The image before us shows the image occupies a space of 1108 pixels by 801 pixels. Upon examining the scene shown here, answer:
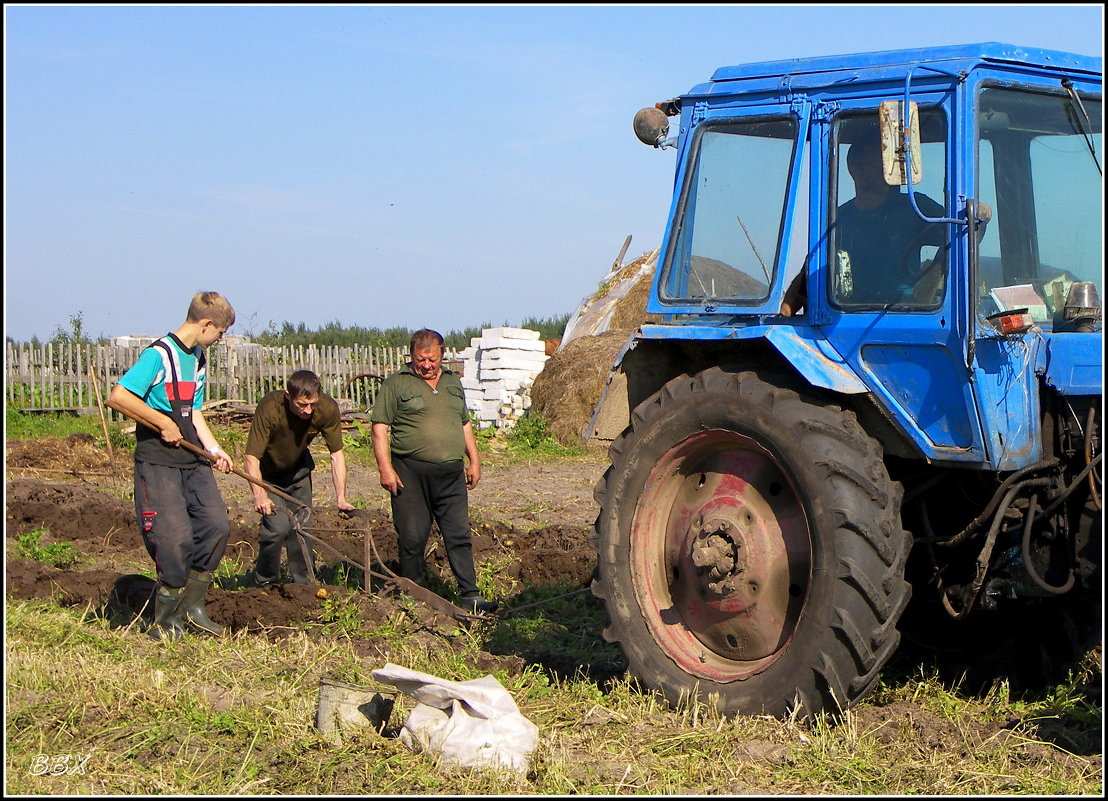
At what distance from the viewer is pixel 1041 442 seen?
446 cm

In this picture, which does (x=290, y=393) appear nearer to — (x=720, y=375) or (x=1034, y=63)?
(x=720, y=375)

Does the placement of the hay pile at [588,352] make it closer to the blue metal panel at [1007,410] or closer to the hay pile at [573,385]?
the hay pile at [573,385]

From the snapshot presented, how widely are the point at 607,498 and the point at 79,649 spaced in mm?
2744

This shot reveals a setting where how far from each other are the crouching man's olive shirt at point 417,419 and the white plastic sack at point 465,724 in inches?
109

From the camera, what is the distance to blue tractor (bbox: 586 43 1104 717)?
4445 mm

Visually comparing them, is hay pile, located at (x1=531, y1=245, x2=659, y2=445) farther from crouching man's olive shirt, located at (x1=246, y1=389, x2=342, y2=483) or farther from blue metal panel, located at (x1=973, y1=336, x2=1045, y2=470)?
blue metal panel, located at (x1=973, y1=336, x2=1045, y2=470)

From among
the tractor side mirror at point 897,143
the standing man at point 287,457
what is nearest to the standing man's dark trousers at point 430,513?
the standing man at point 287,457

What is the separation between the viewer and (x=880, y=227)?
15.8 ft

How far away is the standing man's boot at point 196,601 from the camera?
21.2 ft

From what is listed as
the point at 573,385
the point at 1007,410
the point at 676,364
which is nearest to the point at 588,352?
the point at 573,385

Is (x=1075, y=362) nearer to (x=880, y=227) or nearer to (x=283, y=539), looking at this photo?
(x=880, y=227)


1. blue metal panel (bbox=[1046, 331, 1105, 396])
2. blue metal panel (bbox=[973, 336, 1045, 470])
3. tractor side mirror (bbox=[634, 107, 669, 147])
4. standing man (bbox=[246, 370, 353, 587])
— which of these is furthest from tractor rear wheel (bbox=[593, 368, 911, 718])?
standing man (bbox=[246, 370, 353, 587])

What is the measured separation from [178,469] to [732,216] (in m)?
3.16

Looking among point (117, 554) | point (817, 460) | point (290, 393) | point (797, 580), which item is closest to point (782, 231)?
point (817, 460)
